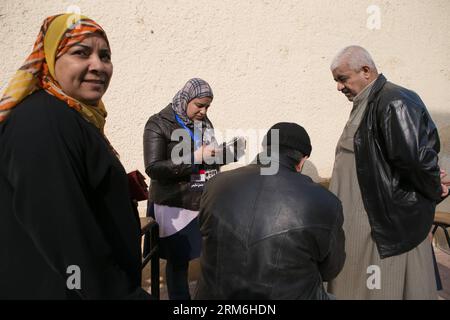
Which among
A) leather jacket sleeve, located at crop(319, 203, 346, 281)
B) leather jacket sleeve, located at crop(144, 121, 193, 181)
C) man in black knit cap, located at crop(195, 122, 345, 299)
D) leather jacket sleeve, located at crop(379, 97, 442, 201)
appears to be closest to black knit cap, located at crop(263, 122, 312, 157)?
man in black knit cap, located at crop(195, 122, 345, 299)

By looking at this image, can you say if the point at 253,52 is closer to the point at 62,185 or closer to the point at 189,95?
the point at 189,95

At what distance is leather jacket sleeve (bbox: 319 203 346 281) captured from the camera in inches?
55.6

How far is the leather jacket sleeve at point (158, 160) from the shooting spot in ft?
7.66

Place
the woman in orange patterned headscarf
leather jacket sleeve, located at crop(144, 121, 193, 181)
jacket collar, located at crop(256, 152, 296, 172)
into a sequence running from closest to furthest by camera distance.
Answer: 1. the woman in orange patterned headscarf
2. jacket collar, located at crop(256, 152, 296, 172)
3. leather jacket sleeve, located at crop(144, 121, 193, 181)

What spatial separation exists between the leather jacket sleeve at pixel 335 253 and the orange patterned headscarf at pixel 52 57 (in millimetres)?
1091

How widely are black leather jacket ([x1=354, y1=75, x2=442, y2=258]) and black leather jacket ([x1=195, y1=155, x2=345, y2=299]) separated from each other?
0.59m

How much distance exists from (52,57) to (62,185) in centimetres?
51

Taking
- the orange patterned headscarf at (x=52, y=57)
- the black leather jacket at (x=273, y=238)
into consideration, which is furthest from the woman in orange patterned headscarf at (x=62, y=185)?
the black leather jacket at (x=273, y=238)

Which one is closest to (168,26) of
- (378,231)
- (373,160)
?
(373,160)

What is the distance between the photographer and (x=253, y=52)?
3.98 metres

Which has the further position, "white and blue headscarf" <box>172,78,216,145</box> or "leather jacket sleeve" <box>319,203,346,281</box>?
"white and blue headscarf" <box>172,78,216,145</box>

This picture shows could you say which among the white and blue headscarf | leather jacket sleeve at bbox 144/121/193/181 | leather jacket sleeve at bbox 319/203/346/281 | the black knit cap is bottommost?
leather jacket sleeve at bbox 319/203/346/281

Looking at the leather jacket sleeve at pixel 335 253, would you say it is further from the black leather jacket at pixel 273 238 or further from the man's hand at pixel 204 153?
the man's hand at pixel 204 153

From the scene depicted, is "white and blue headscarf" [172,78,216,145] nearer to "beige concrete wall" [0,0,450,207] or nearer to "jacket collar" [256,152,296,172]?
"jacket collar" [256,152,296,172]
